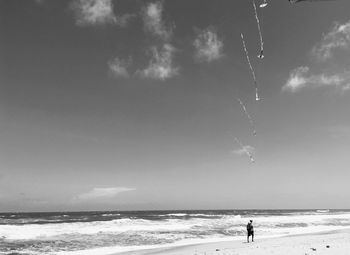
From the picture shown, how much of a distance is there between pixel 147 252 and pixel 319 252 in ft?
28.8

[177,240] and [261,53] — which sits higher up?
[261,53]

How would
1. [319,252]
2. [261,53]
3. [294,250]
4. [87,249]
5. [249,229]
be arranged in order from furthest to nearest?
[249,229] < [87,249] < [294,250] < [319,252] < [261,53]

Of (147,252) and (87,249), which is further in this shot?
(87,249)

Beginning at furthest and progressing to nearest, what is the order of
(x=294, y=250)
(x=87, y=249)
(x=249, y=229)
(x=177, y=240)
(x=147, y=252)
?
(x=177, y=240), (x=249, y=229), (x=87, y=249), (x=147, y=252), (x=294, y=250)

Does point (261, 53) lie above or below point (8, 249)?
above

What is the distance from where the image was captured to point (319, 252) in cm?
1653

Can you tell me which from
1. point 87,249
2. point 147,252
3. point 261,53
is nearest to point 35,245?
point 87,249

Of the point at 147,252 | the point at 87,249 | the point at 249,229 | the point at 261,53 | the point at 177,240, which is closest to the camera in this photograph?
the point at 261,53

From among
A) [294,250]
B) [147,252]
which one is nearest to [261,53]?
[294,250]

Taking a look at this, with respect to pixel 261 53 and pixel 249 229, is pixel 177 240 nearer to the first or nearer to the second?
pixel 249 229

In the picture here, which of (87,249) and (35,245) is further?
(35,245)

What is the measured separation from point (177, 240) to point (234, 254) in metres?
11.5

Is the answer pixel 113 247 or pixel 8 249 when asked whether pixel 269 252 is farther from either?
pixel 8 249

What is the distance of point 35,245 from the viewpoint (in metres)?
24.6
